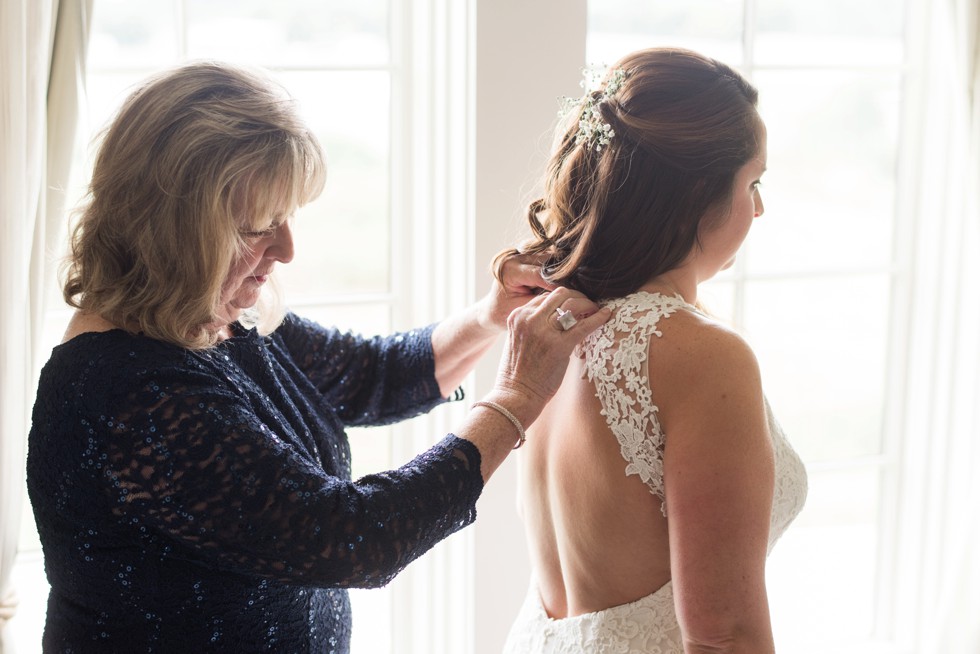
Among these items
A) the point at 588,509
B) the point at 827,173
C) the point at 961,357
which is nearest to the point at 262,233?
the point at 588,509

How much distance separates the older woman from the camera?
4.36ft

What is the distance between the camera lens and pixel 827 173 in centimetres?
279

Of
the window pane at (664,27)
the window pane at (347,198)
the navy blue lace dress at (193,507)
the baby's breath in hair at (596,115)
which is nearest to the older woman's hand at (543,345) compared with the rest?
the navy blue lace dress at (193,507)

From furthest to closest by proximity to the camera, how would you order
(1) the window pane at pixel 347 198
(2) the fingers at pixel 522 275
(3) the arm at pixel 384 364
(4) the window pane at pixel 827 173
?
(4) the window pane at pixel 827 173, (1) the window pane at pixel 347 198, (3) the arm at pixel 384 364, (2) the fingers at pixel 522 275

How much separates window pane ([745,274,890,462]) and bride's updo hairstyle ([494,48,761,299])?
1389 millimetres

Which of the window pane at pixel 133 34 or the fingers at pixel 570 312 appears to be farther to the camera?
the window pane at pixel 133 34

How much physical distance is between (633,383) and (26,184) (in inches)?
44.4

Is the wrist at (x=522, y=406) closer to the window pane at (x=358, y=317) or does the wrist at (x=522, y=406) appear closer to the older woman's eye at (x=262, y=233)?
the older woman's eye at (x=262, y=233)

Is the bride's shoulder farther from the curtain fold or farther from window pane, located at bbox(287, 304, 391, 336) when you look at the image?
the curtain fold

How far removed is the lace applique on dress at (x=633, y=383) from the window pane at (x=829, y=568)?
5.67ft

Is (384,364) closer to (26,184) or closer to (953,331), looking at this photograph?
(26,184)

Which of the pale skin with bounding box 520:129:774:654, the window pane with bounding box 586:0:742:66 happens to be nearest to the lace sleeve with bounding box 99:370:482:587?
the pale skin with bounding box 520:129:774:654

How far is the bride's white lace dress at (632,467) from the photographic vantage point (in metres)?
1.35

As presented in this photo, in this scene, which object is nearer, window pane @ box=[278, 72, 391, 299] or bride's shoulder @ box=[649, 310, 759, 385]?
bride's shoulder @ box=[649, 310, 759, 385]
